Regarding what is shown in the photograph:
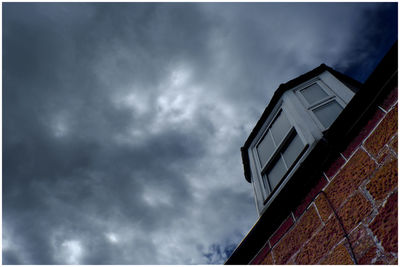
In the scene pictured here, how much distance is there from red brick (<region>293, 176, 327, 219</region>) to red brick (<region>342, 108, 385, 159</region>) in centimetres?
35

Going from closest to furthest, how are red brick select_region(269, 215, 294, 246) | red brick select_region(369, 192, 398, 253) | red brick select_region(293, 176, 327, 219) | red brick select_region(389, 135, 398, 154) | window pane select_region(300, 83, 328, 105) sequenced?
red brick select_region(369, 192, 398, 253) < red brick select_region(389, 135, 398, 154) < red brick select_region(293, 176, 327, 219) < red brick select_region(269, 215, 294, 246) < window pane select_region(300, 83, 328, 105)

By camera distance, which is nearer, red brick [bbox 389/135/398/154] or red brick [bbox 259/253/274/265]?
red brick [bbox 389/135/398/154]

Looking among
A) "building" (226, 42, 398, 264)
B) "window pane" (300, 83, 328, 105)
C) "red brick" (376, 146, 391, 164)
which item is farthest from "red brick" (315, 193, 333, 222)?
"window pane" (300, 83, 328, 105)

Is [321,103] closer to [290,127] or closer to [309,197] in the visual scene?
[290,127]

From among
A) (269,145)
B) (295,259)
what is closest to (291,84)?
(269,145)

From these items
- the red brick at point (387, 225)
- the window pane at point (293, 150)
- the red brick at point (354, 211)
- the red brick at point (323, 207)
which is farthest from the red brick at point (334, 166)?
the window pane at point (293, 150)

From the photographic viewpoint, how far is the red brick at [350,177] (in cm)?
198

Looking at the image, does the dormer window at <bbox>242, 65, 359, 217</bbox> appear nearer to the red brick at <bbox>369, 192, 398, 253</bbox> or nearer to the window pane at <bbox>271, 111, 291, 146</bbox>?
the window pane at <bbox>271, 111, 291, 146</bbox>

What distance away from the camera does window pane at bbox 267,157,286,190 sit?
137 inches

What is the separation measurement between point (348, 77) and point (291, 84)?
4.18ft

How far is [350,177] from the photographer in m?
2.09

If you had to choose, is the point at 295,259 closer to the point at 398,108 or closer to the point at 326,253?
the point at 326,253

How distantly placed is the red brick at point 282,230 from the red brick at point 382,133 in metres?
1.07

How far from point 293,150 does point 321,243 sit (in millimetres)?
1527
